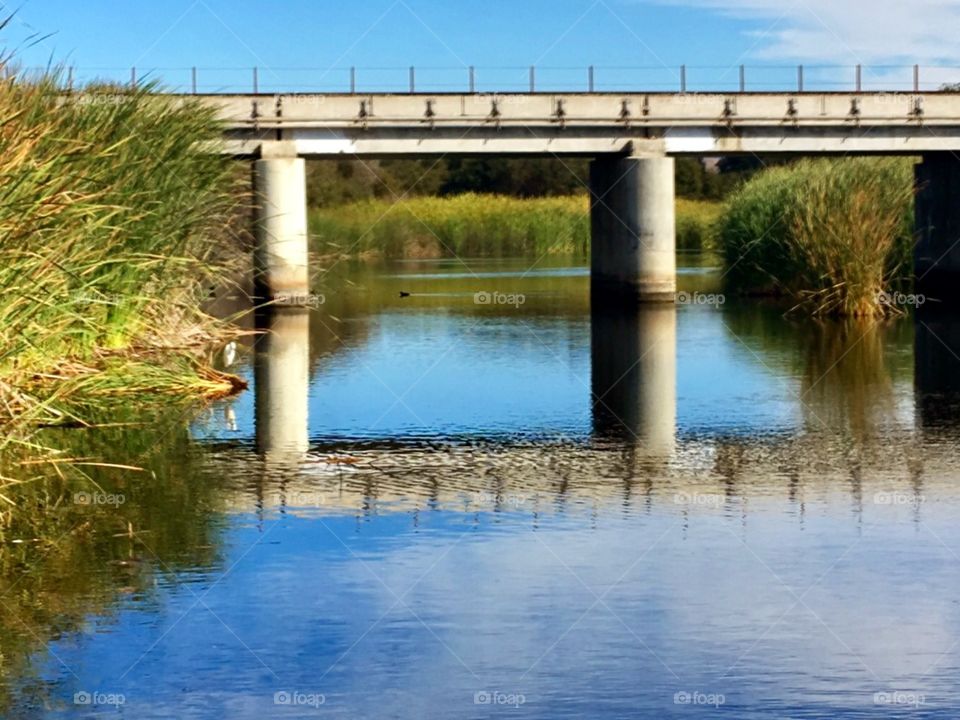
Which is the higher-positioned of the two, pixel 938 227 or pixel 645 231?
pixel 938 227

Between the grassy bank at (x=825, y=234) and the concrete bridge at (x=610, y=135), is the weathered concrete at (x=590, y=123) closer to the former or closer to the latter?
the concrete bridge at (x=610, y=135)

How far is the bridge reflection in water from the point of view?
40.3ft

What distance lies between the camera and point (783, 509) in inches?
463

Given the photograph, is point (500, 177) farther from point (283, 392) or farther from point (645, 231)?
point (283, 392)

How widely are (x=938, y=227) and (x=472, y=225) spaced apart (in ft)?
83.3

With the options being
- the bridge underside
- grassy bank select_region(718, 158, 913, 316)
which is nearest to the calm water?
grassy bank select_region(718, 158, 913, 316)

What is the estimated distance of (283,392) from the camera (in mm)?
19688

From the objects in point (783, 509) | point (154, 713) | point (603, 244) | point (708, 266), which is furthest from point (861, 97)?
point (154, 713)

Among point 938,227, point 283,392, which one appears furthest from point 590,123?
point 283,392

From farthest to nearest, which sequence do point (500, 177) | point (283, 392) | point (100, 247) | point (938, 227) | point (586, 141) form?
point (500, 177), point (938, 227), point (586, 141), point (283, 392), point (100, 247)

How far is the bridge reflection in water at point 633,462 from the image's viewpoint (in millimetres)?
12297

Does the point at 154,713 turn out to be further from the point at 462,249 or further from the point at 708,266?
the point at 462,249

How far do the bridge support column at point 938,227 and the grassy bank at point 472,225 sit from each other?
2111cm

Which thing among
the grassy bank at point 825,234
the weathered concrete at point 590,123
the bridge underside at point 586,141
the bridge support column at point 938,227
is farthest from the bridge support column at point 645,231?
the bridge support column at point 938,227
